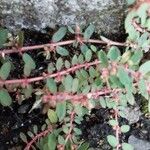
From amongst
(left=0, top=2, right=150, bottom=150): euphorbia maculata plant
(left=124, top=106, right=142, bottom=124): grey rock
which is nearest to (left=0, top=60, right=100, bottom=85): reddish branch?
(left=0, top=2, right=150, bottom=150): euphorbia maculata plant

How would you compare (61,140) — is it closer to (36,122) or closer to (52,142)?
(52,142)

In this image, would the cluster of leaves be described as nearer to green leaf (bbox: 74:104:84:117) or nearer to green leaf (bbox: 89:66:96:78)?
green leaf (bbox: 89:66:96:78)

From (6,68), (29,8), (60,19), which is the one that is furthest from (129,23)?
(6,68)

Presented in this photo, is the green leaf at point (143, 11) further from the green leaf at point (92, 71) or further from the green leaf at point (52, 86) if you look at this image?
the green leaf at point (52, 86)

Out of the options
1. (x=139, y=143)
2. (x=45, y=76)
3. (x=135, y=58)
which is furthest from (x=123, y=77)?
(x=139, y=143)

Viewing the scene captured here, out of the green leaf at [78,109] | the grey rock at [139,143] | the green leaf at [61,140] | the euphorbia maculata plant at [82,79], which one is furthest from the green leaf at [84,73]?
the grey rock at [139,143]

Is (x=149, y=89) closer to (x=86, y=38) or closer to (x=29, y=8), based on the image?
(x=86, y=38)

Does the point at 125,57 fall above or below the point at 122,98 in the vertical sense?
above
